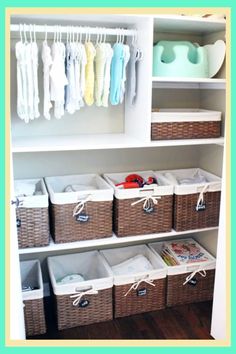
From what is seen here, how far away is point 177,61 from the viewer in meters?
2.14

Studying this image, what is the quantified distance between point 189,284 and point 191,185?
647 millimetres

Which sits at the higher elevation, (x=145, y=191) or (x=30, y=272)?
(x=145, y=191)

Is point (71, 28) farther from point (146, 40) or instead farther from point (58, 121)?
point (58, 121)

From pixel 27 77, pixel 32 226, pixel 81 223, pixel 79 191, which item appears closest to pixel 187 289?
pixel 81 223

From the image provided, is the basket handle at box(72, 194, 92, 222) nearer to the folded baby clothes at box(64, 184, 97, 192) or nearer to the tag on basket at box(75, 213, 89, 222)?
the tag on basket at box(75, 213, 89, 222)

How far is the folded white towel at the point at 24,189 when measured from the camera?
84.1 inches

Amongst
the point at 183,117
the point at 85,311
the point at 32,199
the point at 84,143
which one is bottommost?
the point at 85,311

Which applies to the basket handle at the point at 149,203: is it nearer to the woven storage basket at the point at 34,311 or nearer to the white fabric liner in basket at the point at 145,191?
the white fabric liner in basket at the point at 145,191

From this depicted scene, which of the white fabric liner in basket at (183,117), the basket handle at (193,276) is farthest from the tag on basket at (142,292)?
the white fabric liner in basket at (183,117)

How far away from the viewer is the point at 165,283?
239 centimetres

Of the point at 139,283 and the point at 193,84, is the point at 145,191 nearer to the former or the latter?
the point at 139,283

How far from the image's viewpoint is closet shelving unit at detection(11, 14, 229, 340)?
6.70 ft

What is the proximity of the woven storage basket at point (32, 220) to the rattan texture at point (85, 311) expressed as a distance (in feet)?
1.16

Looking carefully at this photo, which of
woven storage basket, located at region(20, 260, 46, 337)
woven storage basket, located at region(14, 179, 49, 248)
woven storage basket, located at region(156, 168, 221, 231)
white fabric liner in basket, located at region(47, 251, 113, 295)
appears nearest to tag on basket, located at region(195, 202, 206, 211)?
woven storage basket, located at region(156, 168, 221, 231)
